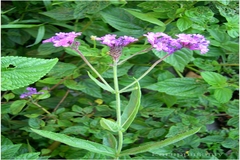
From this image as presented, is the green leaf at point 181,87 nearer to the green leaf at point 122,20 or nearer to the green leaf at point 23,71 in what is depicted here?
the green leaf at point 122,20

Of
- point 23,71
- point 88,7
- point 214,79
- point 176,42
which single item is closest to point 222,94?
point 214,79

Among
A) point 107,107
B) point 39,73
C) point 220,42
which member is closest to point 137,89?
point 39,73

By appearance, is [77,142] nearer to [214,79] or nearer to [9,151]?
[9,151]

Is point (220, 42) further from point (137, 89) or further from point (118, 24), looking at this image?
point (137, 89)

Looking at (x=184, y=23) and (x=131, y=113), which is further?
(x=184, y=23)

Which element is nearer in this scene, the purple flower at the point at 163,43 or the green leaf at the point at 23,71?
the green leaf at the point at 23,71

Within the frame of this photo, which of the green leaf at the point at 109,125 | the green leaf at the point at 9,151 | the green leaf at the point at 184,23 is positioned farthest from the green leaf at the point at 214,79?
the green leaf at the point at 9,151
